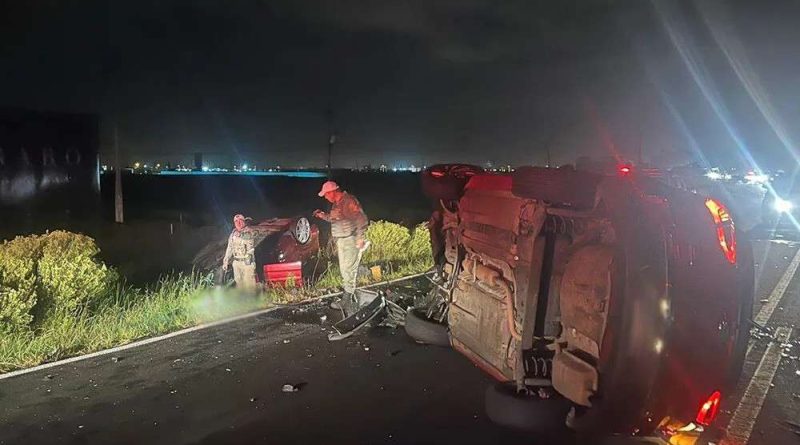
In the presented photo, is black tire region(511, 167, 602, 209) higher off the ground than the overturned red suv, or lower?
higher

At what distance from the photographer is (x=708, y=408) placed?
146 inches

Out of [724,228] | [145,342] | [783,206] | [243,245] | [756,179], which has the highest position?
[756,179]

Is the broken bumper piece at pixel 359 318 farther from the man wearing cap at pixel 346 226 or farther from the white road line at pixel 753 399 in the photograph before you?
the white road line at pixel 753 399

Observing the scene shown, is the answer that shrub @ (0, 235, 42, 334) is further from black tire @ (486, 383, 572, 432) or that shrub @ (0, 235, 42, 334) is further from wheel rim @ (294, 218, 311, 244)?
black tire @ (486, 383, 572, 432)

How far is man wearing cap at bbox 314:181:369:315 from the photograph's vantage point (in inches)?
353

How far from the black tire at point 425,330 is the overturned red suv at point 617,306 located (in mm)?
1816

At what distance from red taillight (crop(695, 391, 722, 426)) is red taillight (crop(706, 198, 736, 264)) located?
82 cm

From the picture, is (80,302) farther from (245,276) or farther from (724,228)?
(724,228)

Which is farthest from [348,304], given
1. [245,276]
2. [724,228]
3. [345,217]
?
[724,228]

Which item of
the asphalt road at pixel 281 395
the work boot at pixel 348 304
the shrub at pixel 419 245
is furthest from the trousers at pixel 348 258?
the shrub at pixel 419 245

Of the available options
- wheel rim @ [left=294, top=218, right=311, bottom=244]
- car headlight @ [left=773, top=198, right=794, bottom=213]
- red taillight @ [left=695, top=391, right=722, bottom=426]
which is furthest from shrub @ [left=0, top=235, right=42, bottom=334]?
car headlight @ [left=773, top=198, right=794, bottom=213]

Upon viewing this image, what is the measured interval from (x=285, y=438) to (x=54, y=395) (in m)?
2.30

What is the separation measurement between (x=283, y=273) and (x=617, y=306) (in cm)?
732

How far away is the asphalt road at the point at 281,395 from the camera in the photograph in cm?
462
